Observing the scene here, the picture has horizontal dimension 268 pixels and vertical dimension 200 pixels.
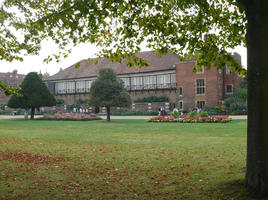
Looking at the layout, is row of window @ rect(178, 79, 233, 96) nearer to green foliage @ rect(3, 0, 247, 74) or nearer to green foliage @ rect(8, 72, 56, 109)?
green foliage @ rect(8, 72, 56, 109)

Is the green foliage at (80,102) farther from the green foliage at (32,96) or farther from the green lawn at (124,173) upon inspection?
the green lawn at (124,173)

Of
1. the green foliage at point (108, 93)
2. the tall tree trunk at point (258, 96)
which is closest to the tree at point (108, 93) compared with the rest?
the green foliage at point (108, 93)

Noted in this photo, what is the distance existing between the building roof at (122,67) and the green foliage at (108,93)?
1331 centimetres

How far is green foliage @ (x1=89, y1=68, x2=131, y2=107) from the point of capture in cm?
2980

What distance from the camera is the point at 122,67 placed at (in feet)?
176

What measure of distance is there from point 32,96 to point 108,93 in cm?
1218

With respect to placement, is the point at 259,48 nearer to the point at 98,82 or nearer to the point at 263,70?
the point at 263,70

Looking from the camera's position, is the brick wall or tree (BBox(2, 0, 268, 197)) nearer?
tree (BBox(2, 0, 268, 197))

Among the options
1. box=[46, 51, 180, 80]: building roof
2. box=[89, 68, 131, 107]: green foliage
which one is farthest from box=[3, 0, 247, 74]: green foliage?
box=[46, 51, 180, 80]: building roof

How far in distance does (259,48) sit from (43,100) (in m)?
35.2

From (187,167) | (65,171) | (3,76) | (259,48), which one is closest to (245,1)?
(259,48)

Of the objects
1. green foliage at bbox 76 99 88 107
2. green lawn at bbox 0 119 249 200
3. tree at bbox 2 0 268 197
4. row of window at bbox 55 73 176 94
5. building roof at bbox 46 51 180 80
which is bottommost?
green lawn at bbox 0 119 249 200

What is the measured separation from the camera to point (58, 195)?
5285 millimetres

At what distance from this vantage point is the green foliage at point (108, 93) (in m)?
29.8
